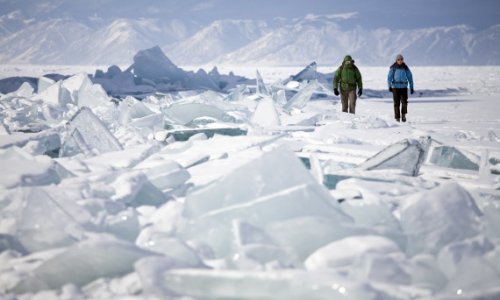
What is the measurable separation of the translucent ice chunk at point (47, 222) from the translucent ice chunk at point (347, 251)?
90 centimetres

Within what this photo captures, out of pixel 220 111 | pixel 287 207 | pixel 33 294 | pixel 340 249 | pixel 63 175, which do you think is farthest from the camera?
pixel 220 111

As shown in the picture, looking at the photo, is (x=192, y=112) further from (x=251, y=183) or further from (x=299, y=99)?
(x=251, y=183)

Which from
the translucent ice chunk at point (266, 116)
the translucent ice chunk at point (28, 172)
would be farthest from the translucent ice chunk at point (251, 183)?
the translucent ice chunk at point (266, 116)

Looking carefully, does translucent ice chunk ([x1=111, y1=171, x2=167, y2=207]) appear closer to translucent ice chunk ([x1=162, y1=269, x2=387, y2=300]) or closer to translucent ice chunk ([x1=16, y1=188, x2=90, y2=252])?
translucent ice chunk ([x1=16, y1=188, x2=90, y2=252])

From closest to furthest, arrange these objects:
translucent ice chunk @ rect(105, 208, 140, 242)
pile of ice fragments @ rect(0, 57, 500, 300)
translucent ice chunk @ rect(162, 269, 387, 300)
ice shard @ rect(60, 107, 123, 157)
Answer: translucent ice chunk @ rect(162, 269, 387, 300), pile of ice fragments @ rect(0, 57, 500, 300), translucent ice chunk @ rect(105, 208, 140, 242), ice shard @ rect(60, 107, 123, 157)

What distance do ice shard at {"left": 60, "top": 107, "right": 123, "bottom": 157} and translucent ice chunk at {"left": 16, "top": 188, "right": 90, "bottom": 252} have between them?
1802mm

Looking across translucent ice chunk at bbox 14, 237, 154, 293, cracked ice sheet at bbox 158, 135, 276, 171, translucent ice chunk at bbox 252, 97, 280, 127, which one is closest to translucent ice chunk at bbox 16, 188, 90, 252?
translucent ice chunk at bbox 14, 237, 154, 293

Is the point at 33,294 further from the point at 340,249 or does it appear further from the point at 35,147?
the point at 35,147

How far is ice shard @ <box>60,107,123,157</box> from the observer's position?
387 centimetres

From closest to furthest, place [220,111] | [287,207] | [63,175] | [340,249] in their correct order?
[340,249], [287,207], [63,175], [220,111]

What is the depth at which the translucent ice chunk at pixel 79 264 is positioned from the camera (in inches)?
65.0

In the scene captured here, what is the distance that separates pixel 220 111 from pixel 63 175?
3.68 meters

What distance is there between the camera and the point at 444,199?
199 centimetres

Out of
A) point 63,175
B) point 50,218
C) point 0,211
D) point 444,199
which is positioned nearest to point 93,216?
point 50,218
